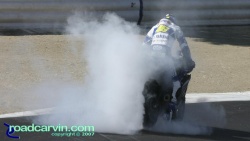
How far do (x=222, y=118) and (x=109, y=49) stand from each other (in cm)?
244

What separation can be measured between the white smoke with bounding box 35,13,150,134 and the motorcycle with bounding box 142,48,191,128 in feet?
0.35

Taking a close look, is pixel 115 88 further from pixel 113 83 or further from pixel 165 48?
pixel 165 48

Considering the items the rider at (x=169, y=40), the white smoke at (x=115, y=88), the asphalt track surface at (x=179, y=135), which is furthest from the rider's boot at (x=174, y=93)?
the asphalt track surface at (x=179, y=135)

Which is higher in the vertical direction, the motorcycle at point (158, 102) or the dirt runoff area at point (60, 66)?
the dirt runoff area at point (60, 66)

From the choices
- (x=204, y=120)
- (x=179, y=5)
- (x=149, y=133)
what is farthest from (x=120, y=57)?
(x=179, y=5)

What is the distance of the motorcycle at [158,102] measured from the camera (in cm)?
852

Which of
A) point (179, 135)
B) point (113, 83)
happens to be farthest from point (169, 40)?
point (179, 135)

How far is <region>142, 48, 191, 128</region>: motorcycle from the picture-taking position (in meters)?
8.52

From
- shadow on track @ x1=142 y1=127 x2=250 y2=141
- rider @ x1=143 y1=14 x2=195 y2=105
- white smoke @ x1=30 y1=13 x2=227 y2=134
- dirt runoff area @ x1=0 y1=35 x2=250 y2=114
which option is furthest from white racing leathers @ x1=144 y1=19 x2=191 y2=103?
dirt runoff area @ x1=0 y1=35 x2=250 y2=114

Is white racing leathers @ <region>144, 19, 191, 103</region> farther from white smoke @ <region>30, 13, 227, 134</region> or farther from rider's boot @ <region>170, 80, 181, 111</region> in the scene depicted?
white smoke @ <region>30, 13, 227, 134</region>

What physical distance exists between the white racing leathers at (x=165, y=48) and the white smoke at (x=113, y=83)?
0.72ft

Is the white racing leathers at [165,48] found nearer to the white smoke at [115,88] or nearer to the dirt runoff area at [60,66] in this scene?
the white smoke at [115,88]

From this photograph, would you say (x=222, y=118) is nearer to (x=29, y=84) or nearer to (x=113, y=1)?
(x=29, y=84)

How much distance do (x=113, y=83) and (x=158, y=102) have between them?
735 millimetres
